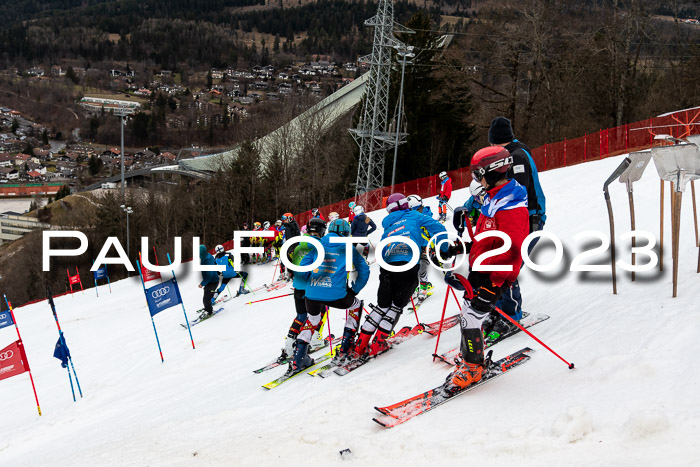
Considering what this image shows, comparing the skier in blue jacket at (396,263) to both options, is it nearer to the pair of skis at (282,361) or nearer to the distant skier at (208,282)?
the pair of skis at (282,361)

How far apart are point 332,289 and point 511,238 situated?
274cm

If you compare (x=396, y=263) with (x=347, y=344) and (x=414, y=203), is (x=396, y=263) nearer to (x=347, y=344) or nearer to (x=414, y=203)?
(x=414, y=203)

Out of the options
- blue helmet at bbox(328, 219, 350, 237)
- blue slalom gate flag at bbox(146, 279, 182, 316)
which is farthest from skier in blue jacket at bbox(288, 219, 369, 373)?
blue slalom gate flag at bbox(146, 279, 182, 316)

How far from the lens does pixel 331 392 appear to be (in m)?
5.83

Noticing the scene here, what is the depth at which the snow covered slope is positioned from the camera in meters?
4.11

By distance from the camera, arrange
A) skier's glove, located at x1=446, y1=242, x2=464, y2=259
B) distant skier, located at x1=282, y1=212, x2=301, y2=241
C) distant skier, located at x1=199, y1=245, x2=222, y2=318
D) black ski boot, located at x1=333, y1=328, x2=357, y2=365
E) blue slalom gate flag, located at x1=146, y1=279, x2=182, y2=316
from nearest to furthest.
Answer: skier's glove, located at x1=446, y1=242, x2=464, y2=259, black ski boot, located at x1=333, y1=328, x2=357, y2=365, blue slalom gate flag, located at x1=146, y1=279, x2=182, y2=316, distant skier, located at x1=199, y1=245, x2=222, y2=318, distant skier, located at x1=282, y1=212, x2=301, y2=241

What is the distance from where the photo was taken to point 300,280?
7207 millimetres

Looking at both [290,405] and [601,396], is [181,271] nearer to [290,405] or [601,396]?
[290,405]

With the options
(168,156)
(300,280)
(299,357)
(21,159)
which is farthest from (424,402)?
(21,159)

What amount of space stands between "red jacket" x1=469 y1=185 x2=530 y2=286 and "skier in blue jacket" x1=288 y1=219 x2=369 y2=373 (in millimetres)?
2306

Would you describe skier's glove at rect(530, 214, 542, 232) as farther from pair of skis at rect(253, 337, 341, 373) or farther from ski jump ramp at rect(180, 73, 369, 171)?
ski jump ramp at rect(180, 73, 369, 171)

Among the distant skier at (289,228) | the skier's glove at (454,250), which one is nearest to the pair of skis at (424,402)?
the skier's glove at (454,250)

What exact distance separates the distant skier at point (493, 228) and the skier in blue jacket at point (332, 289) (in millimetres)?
2094

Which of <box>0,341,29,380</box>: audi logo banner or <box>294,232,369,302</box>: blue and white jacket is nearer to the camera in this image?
<box>294,232,369,302</box>: blue and white jacket
